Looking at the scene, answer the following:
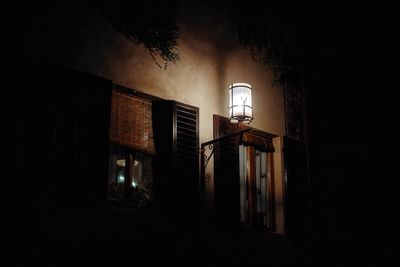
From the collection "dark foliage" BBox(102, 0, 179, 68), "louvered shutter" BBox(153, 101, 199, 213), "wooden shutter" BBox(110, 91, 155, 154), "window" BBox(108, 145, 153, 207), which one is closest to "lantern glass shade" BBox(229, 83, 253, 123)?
"louvered shutter" BBox(153, 101, 199, 213)

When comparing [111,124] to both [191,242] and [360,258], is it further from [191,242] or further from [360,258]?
[360,258]

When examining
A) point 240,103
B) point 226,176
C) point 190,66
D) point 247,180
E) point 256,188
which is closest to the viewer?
point 240,103

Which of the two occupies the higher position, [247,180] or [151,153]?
[151,153]

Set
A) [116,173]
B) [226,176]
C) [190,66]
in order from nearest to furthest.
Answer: [116,173] < [226,176] < [190,66]

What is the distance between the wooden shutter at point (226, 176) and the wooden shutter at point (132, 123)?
1183 millimetres

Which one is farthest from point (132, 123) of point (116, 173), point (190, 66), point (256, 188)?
point (256, 188)

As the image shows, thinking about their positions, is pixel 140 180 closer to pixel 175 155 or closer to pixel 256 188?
pixel 175 155

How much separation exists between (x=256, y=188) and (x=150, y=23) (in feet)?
11.4

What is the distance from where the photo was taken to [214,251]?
743 cm

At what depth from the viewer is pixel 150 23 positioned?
25.5ft

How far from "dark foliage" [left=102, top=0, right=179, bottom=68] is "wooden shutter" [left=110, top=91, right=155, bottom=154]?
76 centimetres

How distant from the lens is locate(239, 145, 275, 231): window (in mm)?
8922

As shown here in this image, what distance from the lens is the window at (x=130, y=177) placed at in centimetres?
719

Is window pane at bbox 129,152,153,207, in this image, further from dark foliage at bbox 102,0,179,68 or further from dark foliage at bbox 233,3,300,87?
dark foliage at bbox 233,3,300,87
